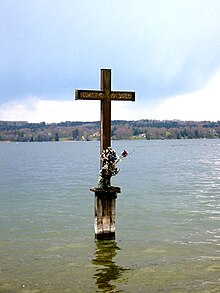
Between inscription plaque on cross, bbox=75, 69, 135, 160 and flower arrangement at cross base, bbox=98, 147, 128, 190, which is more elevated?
inscription plaque on cross, bbox=75, 69, 135, 160

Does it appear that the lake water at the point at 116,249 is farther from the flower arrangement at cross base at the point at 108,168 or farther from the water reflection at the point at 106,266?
the flower arrangement at cross base at the point at 108,168

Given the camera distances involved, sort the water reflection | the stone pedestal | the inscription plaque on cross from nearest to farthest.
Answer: the water reflection, the stone pedestal, the inscription plaque on cross

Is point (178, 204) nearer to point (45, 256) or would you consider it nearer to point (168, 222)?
point (168, 222)

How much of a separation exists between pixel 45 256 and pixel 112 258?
2.12m

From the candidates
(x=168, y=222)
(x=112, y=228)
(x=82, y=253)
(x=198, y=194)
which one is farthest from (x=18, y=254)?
(x=198, y=194)

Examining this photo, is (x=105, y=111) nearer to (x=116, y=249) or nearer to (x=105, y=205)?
(x=105, y=205)

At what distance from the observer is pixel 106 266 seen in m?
12.7

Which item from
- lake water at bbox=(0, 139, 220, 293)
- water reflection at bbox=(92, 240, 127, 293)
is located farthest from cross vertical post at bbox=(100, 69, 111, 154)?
lake water at bbox=(0, 139, 220, 293)

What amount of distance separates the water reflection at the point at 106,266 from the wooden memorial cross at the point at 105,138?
1.02 ft

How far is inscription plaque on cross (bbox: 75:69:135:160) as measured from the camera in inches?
568

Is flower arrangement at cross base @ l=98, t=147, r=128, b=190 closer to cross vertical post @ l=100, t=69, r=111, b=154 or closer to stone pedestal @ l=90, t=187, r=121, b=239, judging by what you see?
stone pedestal @ l=90, t=187, r=121, b=239

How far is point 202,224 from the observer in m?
20.3

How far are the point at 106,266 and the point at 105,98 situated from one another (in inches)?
200

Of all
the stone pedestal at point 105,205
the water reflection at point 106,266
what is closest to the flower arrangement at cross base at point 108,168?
the stone pedestal at point 105,205
